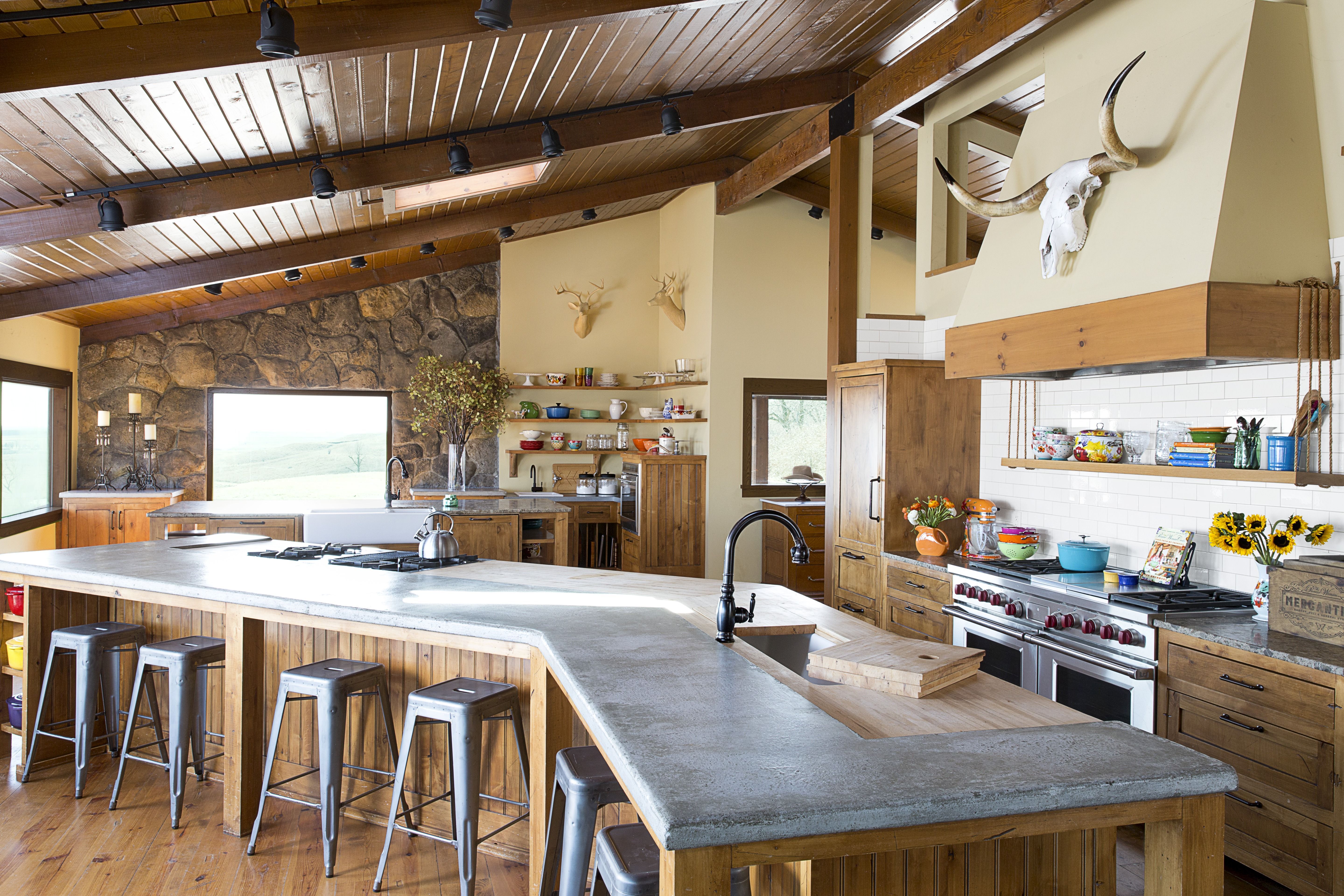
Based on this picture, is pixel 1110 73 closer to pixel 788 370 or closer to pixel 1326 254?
pixel 1326 254

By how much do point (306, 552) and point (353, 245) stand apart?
3.34 meters

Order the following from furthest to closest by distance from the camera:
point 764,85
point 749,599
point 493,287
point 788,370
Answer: point 493,287, point 788,370, point 764,85, point 749,599

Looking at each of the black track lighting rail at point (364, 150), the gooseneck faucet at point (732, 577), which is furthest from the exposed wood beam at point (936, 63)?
the gooseneck faucet at point (732, 577)

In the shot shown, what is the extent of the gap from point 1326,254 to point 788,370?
506cm

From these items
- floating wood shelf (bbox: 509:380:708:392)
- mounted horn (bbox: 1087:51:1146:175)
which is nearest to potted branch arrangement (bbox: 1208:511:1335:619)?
mounted horn (bbox: 1087:51:1146:175)

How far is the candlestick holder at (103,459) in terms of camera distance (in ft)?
25.6

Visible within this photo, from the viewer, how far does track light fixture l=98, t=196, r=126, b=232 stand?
13.6ft

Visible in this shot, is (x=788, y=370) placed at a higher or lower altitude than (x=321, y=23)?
lower

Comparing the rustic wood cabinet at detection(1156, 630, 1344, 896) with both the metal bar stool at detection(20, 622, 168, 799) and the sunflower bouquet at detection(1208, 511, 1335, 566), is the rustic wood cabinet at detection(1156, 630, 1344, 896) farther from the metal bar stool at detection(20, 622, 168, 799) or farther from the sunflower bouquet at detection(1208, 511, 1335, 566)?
the metal bar stool at detection(20, 622, 168, 799)

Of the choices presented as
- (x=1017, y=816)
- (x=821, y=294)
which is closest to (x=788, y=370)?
(x=821, y=294)

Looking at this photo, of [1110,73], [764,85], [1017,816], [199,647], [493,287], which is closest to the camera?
[1017,816]

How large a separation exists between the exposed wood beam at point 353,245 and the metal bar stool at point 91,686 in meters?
2.92

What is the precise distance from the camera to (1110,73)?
3.94 m

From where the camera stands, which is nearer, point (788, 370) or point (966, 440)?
point (966, 440)
